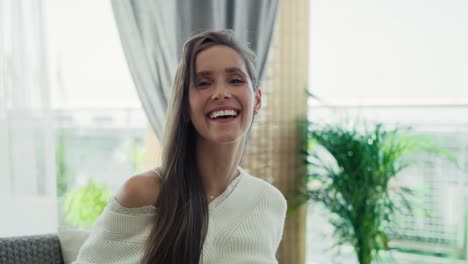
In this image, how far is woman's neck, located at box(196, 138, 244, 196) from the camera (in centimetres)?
124

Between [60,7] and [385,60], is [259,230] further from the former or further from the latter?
[385,60]

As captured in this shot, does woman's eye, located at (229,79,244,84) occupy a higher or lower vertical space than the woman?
higher

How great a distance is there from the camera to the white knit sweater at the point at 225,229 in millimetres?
1076

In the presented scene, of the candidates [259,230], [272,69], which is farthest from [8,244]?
[272,69]

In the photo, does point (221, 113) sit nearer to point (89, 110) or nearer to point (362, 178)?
point (362, 178)

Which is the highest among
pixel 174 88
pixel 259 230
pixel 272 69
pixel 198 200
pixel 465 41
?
pixel 465 41

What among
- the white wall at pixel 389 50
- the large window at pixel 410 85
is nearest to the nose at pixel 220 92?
the large window at pixel 410 85

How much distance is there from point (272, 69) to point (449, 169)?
1.35 metres

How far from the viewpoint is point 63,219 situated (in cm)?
215

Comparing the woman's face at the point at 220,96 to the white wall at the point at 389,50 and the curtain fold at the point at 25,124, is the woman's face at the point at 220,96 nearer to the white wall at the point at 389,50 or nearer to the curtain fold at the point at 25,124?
the curtain fold at the point at 25,124

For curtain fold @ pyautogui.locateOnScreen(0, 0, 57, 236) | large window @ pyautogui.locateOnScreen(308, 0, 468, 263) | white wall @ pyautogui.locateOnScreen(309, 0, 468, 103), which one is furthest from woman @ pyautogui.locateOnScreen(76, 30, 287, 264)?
white wall @ pyautogui.locateOnScreen(309, 0, 468, 103)

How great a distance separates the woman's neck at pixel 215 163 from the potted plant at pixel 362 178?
1.37 m

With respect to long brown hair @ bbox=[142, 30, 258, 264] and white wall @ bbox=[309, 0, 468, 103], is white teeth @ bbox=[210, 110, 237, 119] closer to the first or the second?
long brown hair @ bbox=[142, 30, 258, 264]

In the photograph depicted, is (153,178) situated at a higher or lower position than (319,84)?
lower
